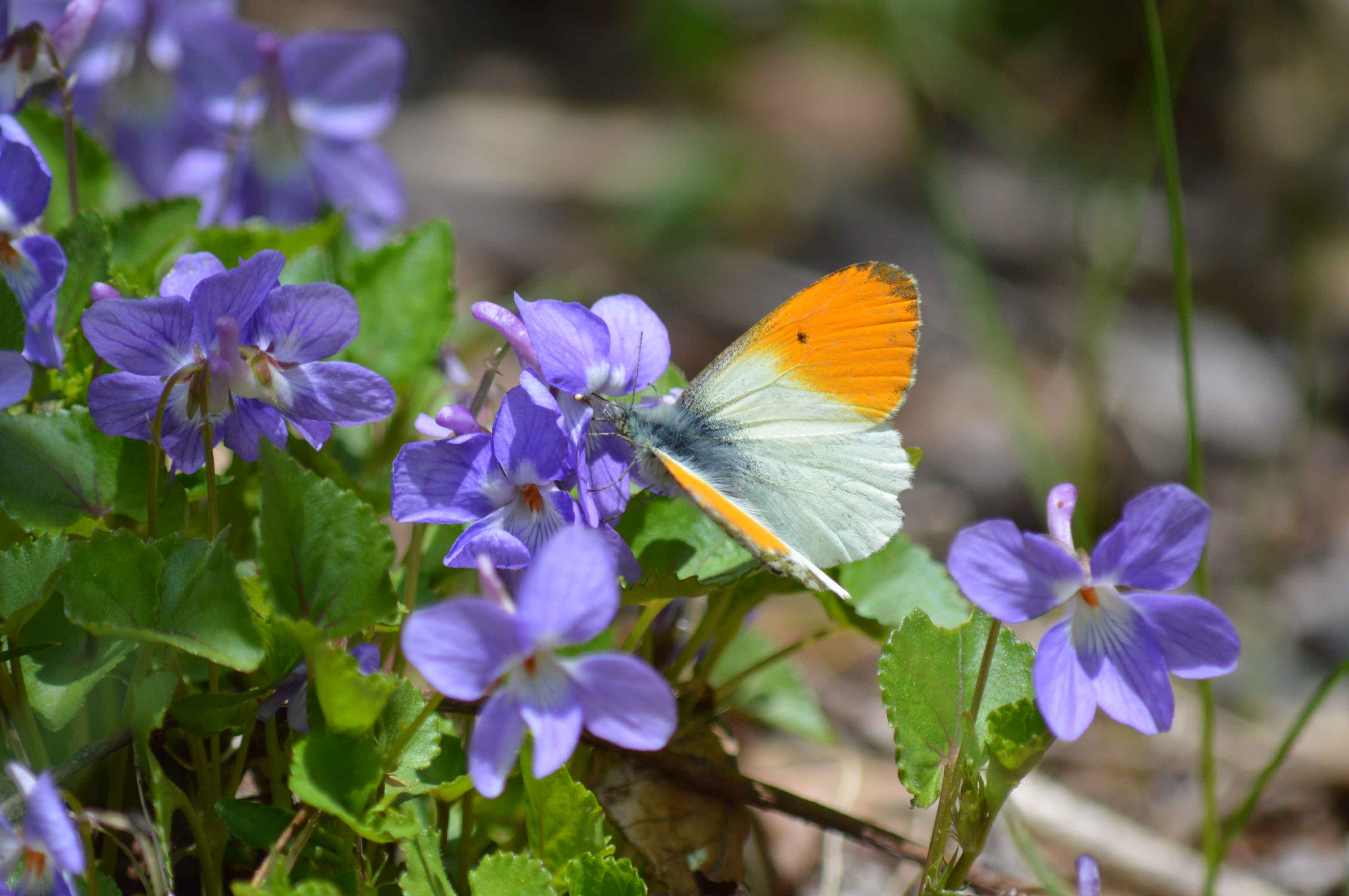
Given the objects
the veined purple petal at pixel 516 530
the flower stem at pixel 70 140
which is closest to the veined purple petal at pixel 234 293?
the veined purple petal at pixel 516 530

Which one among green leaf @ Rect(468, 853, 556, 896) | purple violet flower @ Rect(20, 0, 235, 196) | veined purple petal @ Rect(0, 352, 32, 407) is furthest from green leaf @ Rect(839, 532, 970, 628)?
purple violet flower @ Rect(20, 0, 235, 196)

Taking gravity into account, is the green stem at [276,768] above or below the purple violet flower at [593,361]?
below

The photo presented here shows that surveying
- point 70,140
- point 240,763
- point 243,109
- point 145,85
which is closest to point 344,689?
point 240,763

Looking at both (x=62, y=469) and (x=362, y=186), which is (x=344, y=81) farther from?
(x=62, y=469)

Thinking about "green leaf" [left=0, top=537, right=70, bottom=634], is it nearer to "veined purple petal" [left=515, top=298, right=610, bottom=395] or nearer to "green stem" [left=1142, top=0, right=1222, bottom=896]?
"veined purple petal" [left=515, top=298, right=610, bottom=395]

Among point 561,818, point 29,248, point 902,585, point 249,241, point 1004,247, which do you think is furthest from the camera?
point 1004,247

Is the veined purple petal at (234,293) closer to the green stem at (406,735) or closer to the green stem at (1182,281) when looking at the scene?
the green stem at (406,735)
